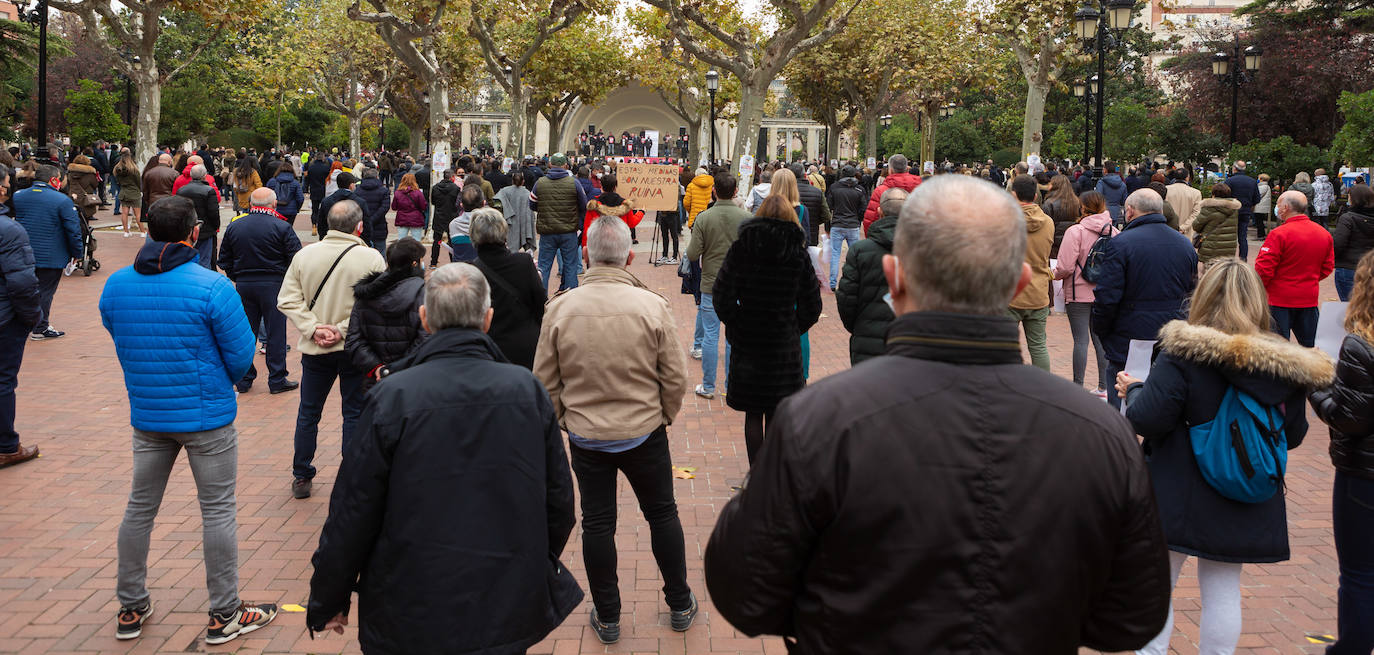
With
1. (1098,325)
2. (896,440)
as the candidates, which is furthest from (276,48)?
(896,440)

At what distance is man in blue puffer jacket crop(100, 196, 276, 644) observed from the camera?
14.6ft

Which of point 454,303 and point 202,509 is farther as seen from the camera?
point 202,509

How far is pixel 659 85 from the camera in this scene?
47969mm

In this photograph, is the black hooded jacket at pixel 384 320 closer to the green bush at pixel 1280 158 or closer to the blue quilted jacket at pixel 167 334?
the blue quilted jacket at pixel 167 334

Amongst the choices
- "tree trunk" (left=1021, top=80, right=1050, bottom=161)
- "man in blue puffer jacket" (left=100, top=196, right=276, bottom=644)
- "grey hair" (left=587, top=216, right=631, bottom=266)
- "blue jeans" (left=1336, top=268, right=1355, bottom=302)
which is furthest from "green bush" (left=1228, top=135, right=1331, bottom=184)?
"man in blue puffer jacket" (left=100, top=196, right=276, bottom=644)

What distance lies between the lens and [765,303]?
19.0ft

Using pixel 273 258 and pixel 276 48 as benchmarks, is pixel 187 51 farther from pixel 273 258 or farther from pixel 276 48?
pixel 273 258

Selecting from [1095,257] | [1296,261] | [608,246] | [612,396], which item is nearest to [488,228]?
[608,246]

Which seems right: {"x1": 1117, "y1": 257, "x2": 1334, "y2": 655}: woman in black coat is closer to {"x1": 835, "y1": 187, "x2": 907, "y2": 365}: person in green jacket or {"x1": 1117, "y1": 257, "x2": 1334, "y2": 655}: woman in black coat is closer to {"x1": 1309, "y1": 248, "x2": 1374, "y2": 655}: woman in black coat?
{"x1": 1309, "y1": 248, "x2": 1374, "y2": 655}: woman in black coat

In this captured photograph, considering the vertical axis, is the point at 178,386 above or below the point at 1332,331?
below

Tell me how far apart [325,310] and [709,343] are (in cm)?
361

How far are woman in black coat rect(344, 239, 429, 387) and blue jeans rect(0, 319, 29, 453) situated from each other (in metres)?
2.83

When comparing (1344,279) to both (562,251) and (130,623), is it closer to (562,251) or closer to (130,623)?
(562,251)

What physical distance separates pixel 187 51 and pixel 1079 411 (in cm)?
5667
